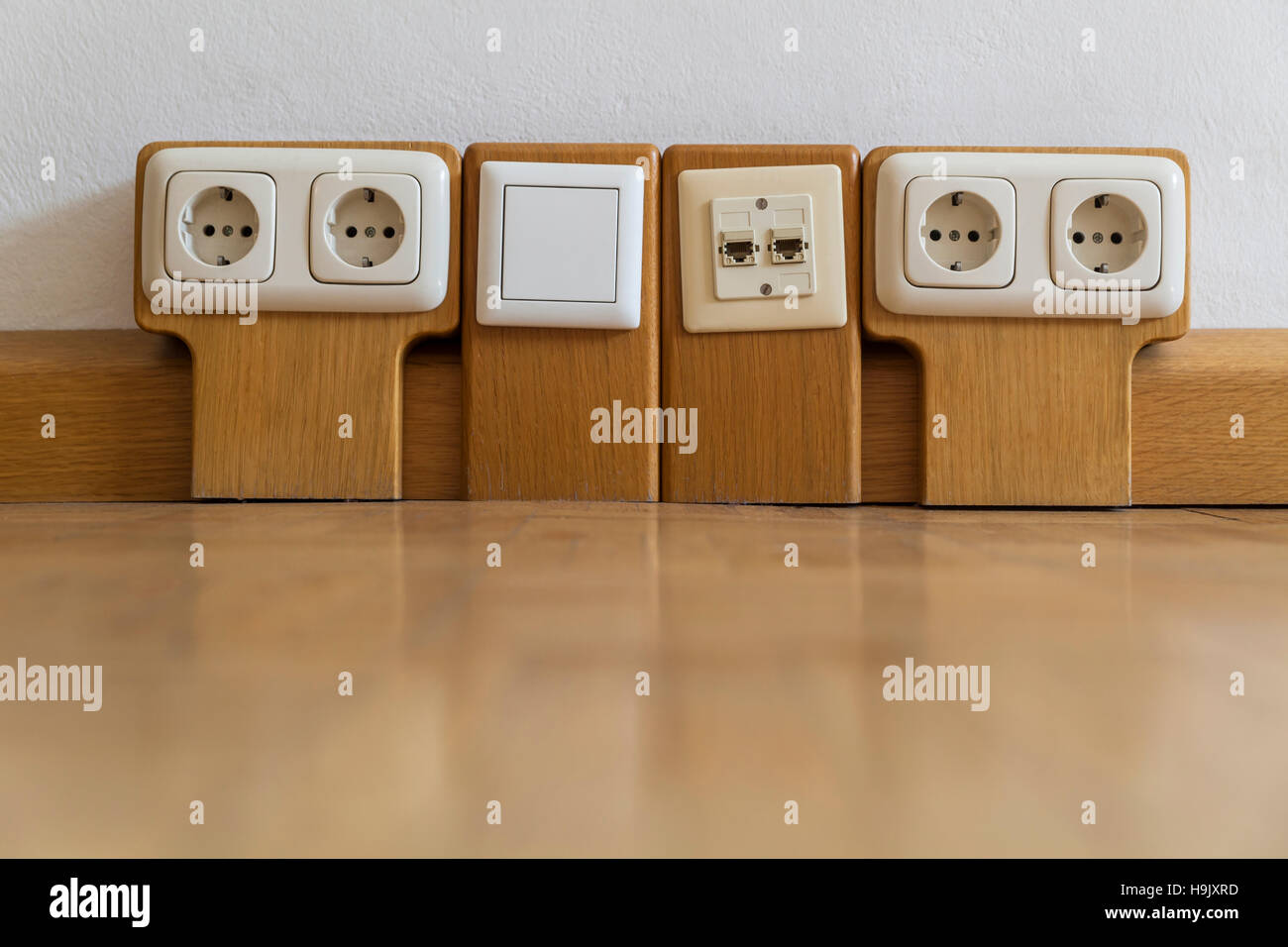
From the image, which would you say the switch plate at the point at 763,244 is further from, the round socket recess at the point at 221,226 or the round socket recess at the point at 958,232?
the round socket recess at the point at 221,226

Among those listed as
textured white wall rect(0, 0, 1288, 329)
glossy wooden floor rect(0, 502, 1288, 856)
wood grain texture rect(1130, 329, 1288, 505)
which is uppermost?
textured white wall rect(0, 0, 1288, 329)

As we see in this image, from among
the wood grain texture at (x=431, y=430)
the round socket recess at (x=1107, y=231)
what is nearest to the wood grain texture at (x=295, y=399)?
the wood grain texture at (x=431, y=430)

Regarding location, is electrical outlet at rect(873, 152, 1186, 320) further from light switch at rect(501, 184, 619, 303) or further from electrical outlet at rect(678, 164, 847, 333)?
light switch at rect(501, 184, 619, 303)

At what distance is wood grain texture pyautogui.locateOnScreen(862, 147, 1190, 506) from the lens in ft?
1.75

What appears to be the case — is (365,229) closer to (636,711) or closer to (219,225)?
(219,225)

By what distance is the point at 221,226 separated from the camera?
0.55 metres

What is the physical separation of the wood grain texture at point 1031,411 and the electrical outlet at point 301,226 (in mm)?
277

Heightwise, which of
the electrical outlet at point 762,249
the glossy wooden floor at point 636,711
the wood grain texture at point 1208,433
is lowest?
the glossy wooden floor at point 636,711

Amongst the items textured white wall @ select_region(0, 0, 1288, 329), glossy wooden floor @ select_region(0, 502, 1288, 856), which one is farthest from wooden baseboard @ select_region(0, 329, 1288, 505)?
glossy wooden floor @ select_region(0, 502, 1288, 856)

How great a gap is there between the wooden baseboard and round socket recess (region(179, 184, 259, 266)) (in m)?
0.07

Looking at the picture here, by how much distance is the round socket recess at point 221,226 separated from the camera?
0.55 meters

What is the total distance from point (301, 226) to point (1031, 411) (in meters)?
0.44

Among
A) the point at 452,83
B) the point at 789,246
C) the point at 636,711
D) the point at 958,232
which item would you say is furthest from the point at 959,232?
the point at 636,711

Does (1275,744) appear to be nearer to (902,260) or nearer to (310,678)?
(310,678)
